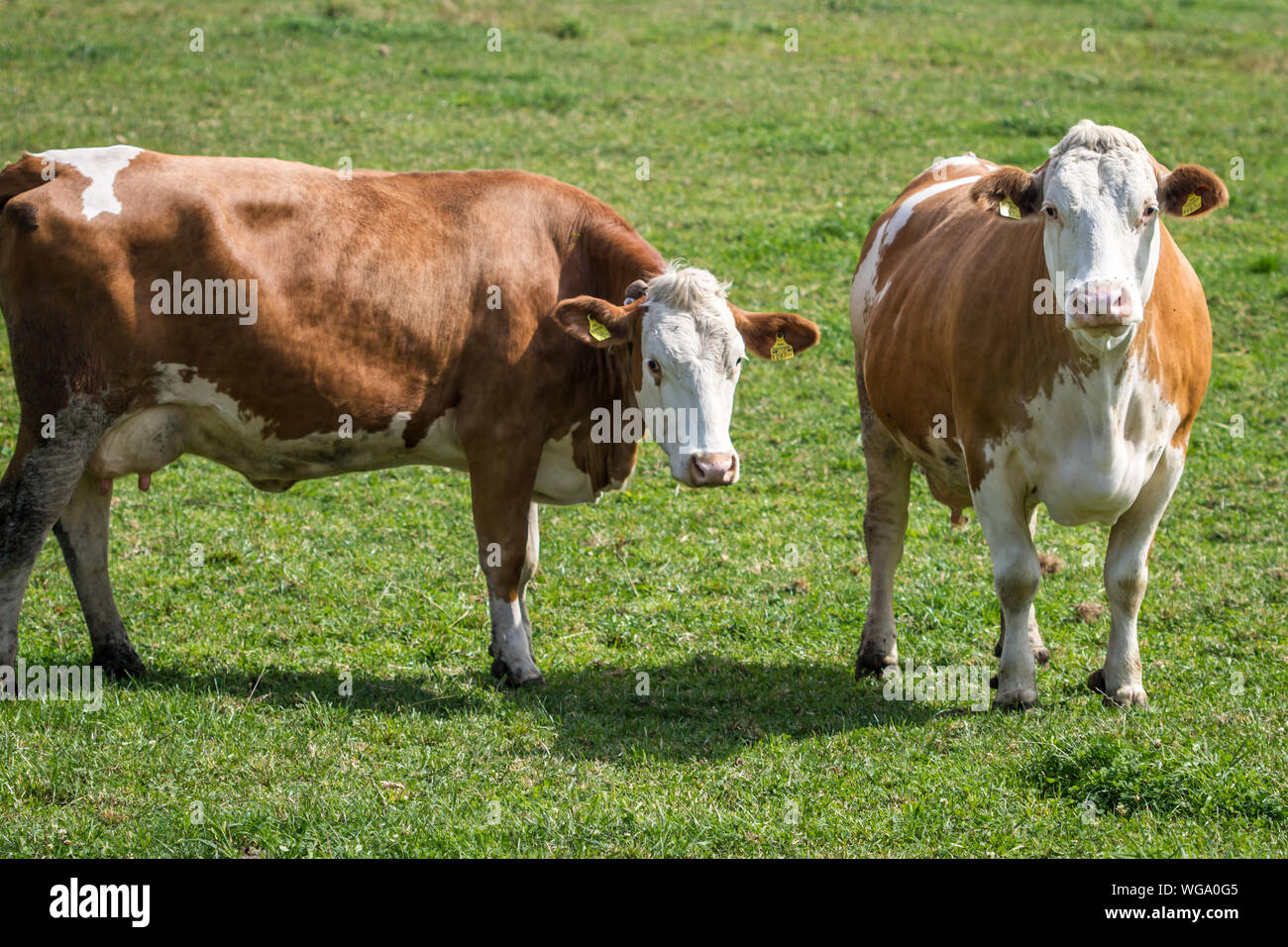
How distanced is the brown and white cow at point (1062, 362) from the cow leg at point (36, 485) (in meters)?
4.38

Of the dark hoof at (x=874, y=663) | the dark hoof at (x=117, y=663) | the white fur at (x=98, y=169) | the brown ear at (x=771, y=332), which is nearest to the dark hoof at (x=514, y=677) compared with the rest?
the dark hoof at (x=874, y=663)

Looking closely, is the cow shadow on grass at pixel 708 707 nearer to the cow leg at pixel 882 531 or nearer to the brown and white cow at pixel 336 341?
the cow leg at pixel 882 531

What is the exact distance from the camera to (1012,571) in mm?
6988

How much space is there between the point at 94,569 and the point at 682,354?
3.51 m

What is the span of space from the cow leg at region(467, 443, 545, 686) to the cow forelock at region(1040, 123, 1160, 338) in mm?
3057

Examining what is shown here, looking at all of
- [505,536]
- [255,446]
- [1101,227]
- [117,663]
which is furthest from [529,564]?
[1101,227]

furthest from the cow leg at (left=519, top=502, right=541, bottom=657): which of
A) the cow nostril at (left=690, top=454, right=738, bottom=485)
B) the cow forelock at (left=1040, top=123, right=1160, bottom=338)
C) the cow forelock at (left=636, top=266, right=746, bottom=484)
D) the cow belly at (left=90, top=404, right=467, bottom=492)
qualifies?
the cow forelock at (left=1040, top=123, right=1160, bottom=338)

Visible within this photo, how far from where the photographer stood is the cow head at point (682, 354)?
6.98 meters


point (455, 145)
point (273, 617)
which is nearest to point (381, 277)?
point (273, 617)

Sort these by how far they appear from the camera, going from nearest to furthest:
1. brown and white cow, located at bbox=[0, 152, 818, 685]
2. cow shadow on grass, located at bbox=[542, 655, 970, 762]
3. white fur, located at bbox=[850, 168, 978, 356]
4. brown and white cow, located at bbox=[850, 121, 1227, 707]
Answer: brown and white cow, located at bbox=[850, 121, 1227, 707] → cow shadow on grass, located at bbox=[542, 655, 970, 762] → brown and white cow, located at bbox=[0, 152, 818, 685] → white fur, located at bbox=[850, 168, 978, 356]

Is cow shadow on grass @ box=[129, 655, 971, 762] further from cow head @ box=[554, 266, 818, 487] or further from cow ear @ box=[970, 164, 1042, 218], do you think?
cow ear @ box=[970, 164, 1042, 218]

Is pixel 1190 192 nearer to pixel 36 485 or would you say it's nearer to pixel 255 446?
pixel 255 446

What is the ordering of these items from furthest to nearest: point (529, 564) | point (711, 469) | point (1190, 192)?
point (529, 564) → point (711, 469) → point (1190, 192)

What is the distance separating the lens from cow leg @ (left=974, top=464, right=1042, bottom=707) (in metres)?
6.93
